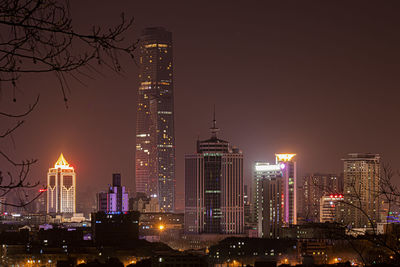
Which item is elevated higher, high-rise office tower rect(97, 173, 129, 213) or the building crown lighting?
the building crown lighting

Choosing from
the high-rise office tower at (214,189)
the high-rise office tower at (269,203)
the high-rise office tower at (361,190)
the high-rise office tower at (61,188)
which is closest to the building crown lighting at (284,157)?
the high-rise office tower at (269,203)

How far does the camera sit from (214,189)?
285 ft

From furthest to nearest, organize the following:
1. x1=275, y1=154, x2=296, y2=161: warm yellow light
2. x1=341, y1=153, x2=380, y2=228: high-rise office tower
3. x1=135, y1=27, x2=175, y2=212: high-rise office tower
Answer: x1=135, y1=27, x2=175, y2=212: high-rise office tower → x1=275, y1=154, x2=296, y2=161: warm yellow light → x1=341, y1=153, x2=380, y2=228: high-rise office tower

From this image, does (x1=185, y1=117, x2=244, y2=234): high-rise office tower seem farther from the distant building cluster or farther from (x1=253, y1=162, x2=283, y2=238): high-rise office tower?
(x1=253, y1=162, x2=283, y2=238): high-rise office tower

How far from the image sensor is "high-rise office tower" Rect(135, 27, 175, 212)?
10994cm

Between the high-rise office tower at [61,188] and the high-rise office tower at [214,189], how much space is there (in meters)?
15.5

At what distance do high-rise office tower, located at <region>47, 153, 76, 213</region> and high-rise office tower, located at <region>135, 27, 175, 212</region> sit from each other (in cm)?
1418

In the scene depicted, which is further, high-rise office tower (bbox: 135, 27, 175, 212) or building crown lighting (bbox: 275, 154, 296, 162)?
high-rise office tower (bbox: 135, 27, 175, 212)

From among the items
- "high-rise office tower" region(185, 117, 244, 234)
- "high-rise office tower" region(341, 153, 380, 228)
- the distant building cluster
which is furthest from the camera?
"high-rise office tower" region(185, 117, 244, 234)

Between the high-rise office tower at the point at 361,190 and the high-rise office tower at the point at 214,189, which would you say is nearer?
the high-rise office tower at the point at 361,190

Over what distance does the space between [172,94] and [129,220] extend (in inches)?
1944

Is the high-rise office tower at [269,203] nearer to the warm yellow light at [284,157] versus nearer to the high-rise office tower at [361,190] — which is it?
the warm yellow light at [284,157]

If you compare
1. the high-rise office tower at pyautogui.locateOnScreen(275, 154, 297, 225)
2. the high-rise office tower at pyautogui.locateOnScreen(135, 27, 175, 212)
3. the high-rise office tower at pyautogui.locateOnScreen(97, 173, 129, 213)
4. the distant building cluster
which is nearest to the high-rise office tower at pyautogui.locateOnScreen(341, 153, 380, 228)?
the distant building cluster

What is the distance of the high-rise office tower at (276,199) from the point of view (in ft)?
234
